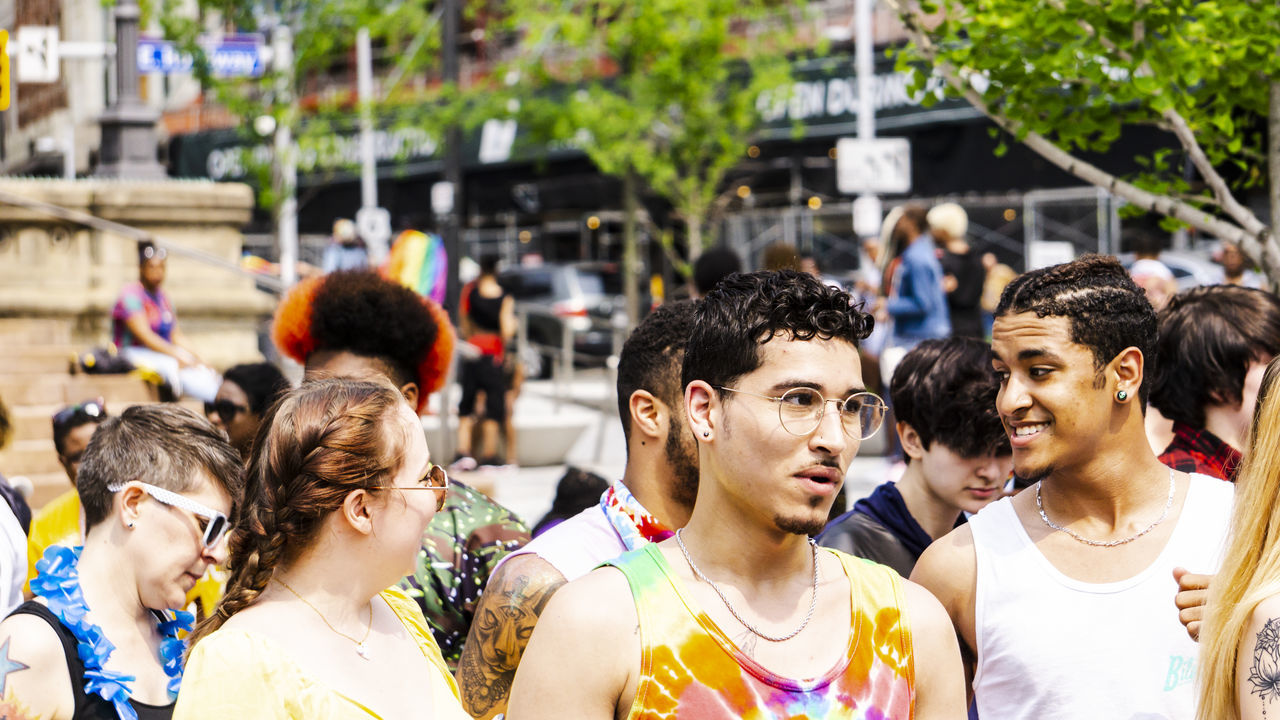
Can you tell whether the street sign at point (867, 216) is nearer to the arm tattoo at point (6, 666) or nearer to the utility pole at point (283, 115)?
the utility pole at point (283, 115)

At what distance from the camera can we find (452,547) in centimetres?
379

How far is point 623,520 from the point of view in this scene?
3.26m

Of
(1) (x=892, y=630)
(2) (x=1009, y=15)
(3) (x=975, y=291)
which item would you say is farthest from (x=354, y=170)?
(1) (x=892, y=630)

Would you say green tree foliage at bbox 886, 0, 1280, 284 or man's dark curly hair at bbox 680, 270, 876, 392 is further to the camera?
green tree foliage at bbox 886, 0, 1280, 284

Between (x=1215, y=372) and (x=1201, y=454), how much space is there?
26 cm

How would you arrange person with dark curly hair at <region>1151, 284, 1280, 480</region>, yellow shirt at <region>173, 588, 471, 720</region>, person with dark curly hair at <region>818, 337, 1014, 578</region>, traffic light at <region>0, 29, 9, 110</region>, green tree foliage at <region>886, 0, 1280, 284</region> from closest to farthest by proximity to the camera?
yellow shirt at <region>173, 588, 471, 720</region> → person with dark curly hair at <region>818, 337, 1014, 578</region> → person with dark curly hair at <region>1151, 284, 1280, 480</region> → green tree foliage at <region>886, 0, 1280, 284</region> → traffic light at <region>0, 29, 9, 110</region>

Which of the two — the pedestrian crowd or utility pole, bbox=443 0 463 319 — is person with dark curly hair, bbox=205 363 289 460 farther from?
utility pole, bbox=443 0 463 319

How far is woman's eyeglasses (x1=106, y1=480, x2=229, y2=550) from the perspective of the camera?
333 centimetres

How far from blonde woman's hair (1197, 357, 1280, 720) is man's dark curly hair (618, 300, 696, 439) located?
133cm

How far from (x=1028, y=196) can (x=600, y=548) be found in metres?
17.3

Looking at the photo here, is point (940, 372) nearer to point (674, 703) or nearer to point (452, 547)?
point (452, 547)

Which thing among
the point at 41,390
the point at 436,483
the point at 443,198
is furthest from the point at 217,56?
the point at 436,483

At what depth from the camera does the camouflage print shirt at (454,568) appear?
372cm

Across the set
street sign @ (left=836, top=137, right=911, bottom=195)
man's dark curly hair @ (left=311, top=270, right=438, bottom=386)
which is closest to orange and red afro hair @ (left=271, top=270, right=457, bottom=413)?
man's dark curly hair @ (left=311, top=270, right=438, bottom=386)
